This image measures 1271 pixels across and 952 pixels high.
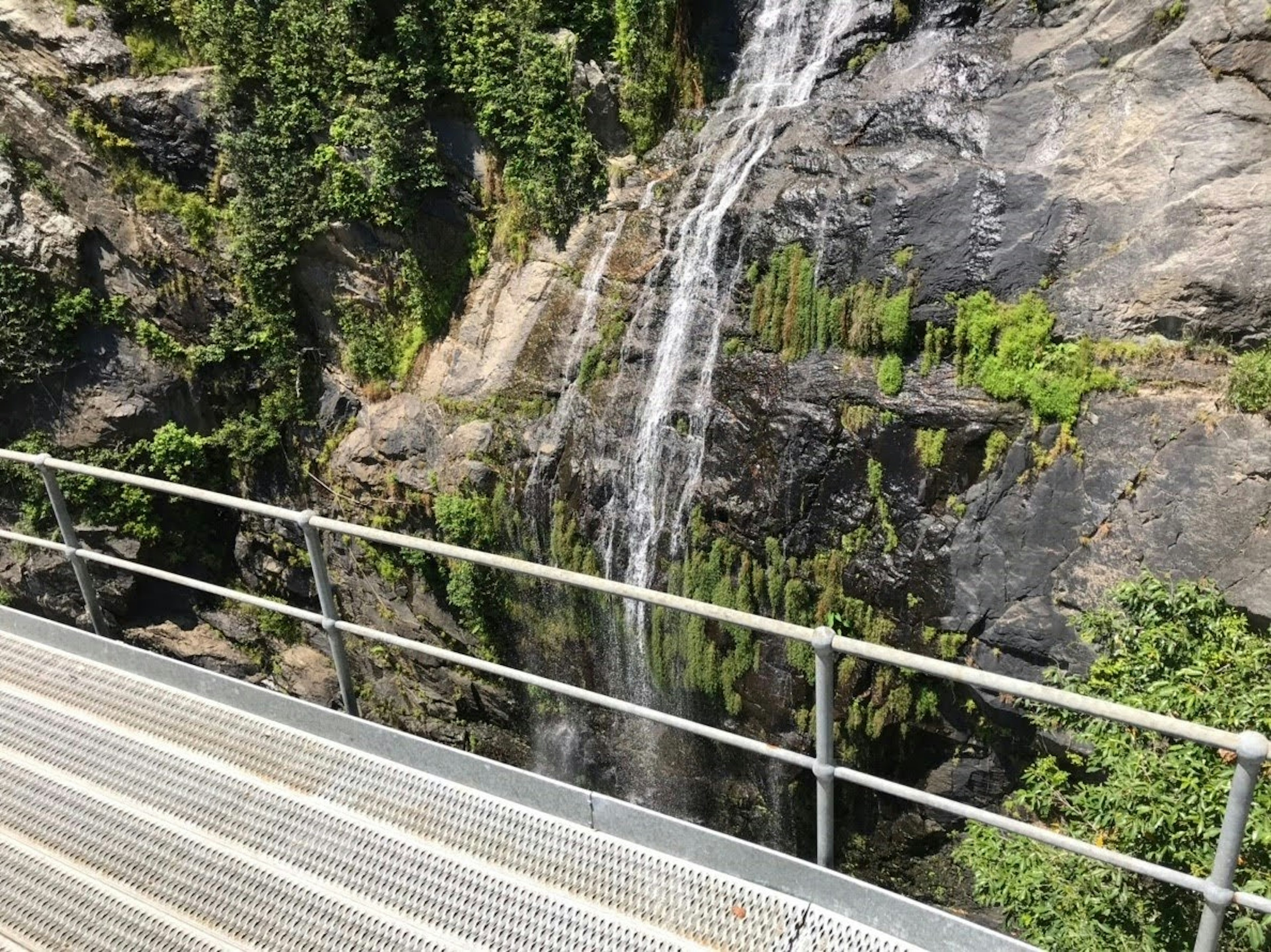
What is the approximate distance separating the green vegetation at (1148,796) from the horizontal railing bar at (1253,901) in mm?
1947

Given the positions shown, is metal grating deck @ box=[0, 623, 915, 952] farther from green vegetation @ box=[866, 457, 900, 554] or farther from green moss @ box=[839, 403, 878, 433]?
green moss @ box=[839, 403, 878, 433]

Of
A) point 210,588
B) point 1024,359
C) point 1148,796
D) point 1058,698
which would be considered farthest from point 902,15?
point 1058,698

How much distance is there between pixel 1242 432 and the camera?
754cm

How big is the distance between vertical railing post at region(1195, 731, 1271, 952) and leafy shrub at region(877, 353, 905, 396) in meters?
6.67

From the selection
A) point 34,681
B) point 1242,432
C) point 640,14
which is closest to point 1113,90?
point 1242,432

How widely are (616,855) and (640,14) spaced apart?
11.2 metres

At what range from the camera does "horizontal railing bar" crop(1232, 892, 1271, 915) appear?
2377mm

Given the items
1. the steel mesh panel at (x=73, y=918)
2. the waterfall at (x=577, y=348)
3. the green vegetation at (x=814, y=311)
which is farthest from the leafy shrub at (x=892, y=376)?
the steel mesh panel at (x=73, y=918)

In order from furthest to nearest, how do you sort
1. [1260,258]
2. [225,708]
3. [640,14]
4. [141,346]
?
[141,346]
[640,14]
[1260,258]
[225,708]

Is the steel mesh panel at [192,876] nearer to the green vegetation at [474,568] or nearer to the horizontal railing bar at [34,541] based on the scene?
the horizontal railing bar at [34,541]

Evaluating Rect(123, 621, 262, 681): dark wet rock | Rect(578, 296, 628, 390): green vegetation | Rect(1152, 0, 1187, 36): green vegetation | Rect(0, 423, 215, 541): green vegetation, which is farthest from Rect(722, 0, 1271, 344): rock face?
Rect(123, 621, 262, 681): dark wet rock

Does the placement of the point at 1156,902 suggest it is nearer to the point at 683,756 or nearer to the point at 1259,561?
the point at 1259,561

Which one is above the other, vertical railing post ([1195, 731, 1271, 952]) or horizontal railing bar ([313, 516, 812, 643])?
horizontal railing bar ([313, 516, 812, 643])

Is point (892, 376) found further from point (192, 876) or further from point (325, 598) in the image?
point (192, 876)
